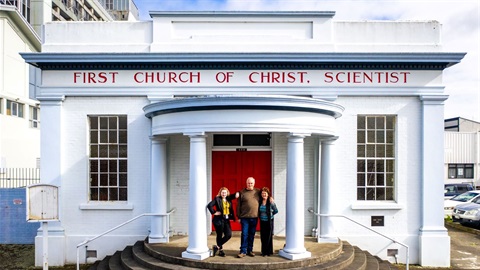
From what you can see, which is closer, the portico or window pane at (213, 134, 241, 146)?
the portico

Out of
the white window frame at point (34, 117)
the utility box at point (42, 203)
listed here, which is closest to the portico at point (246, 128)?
the utility box at point (42, 203)

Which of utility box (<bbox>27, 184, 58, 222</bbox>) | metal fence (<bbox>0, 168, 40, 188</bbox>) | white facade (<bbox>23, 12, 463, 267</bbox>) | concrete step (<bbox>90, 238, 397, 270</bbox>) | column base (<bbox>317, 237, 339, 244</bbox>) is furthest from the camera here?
metal fence (<bbox>0, 168, 40, 188</bbox>)

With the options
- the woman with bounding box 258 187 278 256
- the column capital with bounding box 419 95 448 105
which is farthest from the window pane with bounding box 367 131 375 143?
the woman with bounding box 258 187 278 256

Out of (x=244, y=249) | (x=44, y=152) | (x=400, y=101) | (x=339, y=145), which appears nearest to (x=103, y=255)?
(x=44, y=152)

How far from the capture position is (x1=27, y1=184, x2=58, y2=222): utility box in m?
8.24

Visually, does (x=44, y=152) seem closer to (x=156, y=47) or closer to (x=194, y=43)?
(x=156, y=47)

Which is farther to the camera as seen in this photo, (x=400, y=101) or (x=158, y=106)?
(x=400, y=101)

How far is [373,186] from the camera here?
9648mm

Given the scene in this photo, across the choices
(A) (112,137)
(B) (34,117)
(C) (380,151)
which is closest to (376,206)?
(C) (380,151)

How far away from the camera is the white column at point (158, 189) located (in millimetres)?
8727

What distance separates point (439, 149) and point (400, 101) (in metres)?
1.64

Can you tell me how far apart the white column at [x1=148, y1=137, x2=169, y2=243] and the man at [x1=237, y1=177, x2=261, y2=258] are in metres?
2.37

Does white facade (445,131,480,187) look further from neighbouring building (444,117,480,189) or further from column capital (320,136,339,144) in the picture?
column capital (320,136,339,144)

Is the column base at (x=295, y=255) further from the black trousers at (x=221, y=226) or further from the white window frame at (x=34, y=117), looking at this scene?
the white window frame at (x=34, y=117)
